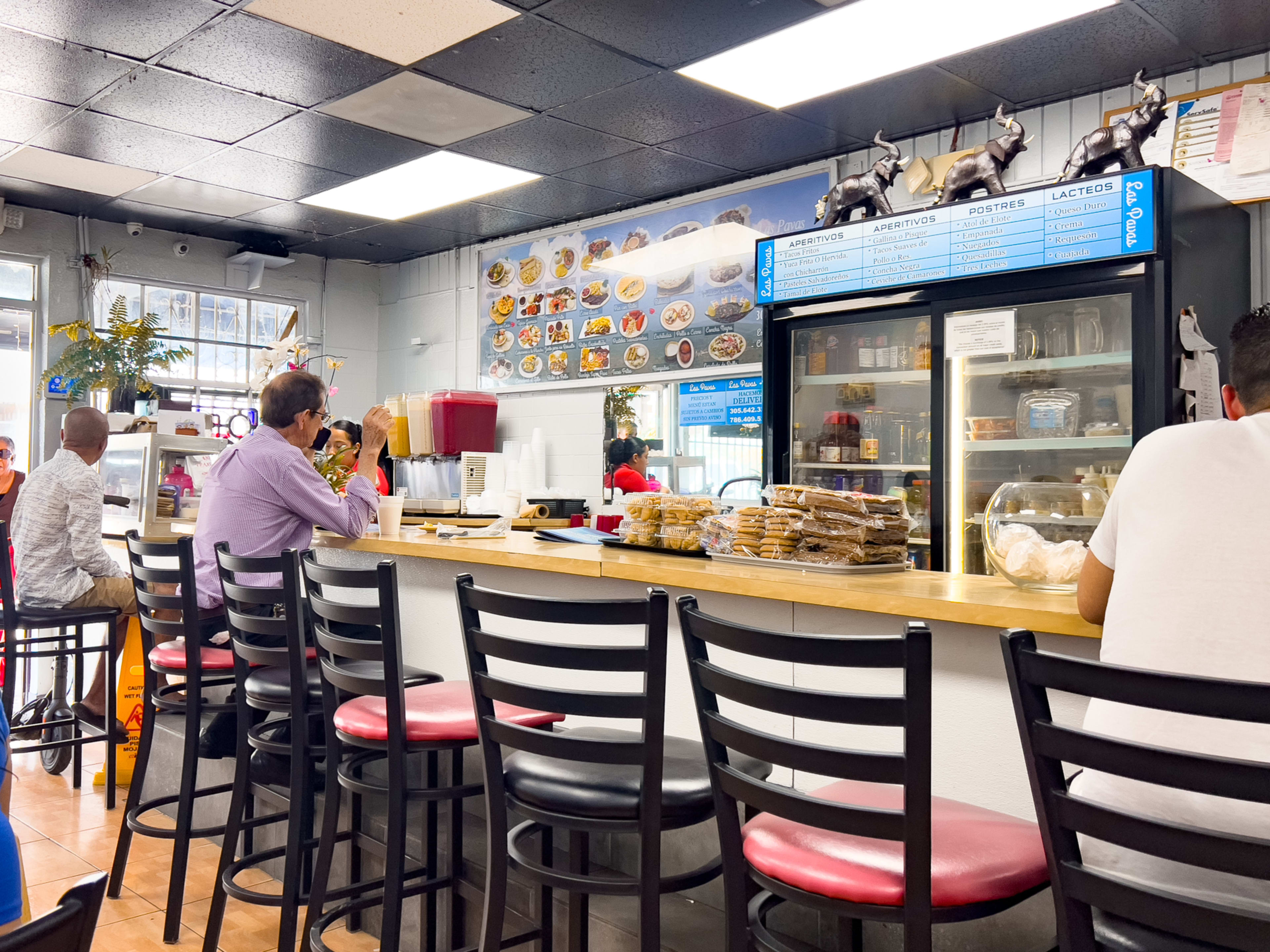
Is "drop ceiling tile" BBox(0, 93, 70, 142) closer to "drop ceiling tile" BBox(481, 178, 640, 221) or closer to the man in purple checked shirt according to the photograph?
"drop ceiling tile" BBox(481, 178, 640, 221)

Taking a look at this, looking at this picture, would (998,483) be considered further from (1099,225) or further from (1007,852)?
(1007,852)

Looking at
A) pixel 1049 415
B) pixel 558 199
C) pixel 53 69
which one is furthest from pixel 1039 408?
pixel 53 69

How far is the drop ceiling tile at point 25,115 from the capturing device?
488cm

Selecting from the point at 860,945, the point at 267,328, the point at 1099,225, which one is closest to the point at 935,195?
the point at 1099,225

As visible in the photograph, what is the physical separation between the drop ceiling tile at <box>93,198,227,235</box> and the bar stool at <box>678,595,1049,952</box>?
666 centimetres

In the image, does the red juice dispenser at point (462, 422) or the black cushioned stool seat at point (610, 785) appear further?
the red juice dispenser at point (462, 422)

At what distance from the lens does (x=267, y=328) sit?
27.6 ft

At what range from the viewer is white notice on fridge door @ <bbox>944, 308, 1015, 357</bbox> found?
3.91 m

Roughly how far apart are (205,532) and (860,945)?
2.46 m

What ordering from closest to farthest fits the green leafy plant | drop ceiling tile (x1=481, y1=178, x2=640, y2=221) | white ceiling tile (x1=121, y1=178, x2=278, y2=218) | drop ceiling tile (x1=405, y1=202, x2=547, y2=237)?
the green leafy plant < drop ceiling tile (x1=481, y1=178, x2=640, y2=221) < white ceiling tile (x1=121, y1=178, x2=278, y2=218) < drop ceiling tile (x1=405, y1=202, x2=547, y2=237)

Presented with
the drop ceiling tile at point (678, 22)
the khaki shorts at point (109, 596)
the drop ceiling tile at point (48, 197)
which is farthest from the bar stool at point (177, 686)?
the drop ceiling tile at point (48, 197)

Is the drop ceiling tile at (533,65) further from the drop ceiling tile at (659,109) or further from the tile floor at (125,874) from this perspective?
the tile floor at (125,874)

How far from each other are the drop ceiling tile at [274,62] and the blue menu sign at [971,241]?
1974 millimetres

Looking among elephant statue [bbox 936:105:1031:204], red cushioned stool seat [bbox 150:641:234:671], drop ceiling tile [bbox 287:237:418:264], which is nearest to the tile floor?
red cushioned stool seat [bbox 150:641:234:671]
